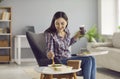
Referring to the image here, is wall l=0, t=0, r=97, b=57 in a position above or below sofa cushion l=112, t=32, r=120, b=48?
above

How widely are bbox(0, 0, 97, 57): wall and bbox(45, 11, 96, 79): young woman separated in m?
4.54

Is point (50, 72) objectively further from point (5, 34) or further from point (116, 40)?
point (5, 34)

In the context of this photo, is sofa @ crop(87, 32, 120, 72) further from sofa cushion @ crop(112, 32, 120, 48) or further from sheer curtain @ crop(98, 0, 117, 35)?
sheer curtain @ crop(98, 0, 117, 35)

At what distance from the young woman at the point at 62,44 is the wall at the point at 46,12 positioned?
4.54 m

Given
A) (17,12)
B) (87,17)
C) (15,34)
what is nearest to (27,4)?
(17,12)

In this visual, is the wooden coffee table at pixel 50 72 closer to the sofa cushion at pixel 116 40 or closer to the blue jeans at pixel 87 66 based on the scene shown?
the blue jeans at pixel 87 66

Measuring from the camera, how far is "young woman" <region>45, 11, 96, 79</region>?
3195mm

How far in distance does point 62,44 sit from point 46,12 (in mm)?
4735

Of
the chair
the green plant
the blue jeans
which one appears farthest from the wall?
the blue jeans

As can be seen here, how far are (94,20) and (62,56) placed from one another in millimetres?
5193

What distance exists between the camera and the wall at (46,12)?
7828mm

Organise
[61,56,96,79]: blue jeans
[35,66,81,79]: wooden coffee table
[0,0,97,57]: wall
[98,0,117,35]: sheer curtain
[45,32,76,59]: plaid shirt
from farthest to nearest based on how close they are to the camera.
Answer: [98,0,117,35]: sheer curtain < [0,0,97,57]: wall < [45,32,76,59]: plaid shirt < [61,56,96,79]: blue jeans < [35,66,81,79]: wooden coffee table

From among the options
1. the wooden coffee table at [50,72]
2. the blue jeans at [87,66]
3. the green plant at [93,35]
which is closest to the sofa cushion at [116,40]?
the green plant at [93,35]

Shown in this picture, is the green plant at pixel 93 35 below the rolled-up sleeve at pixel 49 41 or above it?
above
